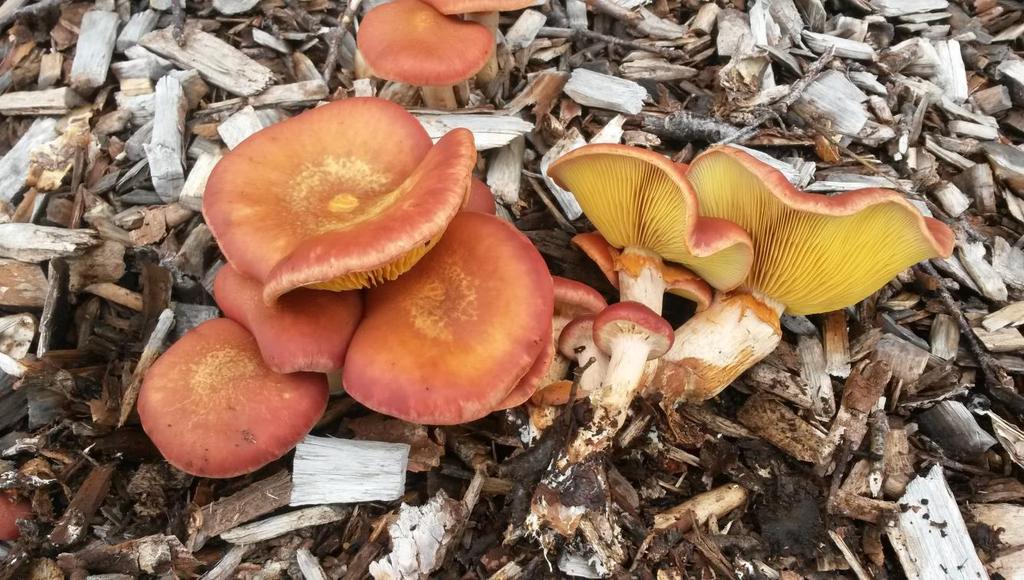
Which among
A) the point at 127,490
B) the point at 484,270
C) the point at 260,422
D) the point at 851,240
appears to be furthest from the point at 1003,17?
the point at 127,490

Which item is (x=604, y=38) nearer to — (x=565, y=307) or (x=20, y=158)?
(x=565, y=307)

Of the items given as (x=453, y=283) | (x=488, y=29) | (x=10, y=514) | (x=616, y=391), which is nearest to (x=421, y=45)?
(x=488, y=29)

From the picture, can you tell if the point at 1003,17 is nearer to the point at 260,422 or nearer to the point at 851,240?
the point at 851,240

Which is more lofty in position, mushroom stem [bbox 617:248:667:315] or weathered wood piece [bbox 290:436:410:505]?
mushroom stem [bbox 617:248:667:315]

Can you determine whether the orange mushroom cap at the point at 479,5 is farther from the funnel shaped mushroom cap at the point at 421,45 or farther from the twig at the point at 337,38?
the twig at the point at 337,38

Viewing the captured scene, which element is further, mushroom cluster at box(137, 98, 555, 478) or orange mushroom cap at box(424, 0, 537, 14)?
orange mushroom cap at box(424, 0, 537, 14)

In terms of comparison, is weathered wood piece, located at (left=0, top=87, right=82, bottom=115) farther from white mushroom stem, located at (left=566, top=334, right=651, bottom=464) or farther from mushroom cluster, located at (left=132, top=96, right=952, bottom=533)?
white mushroom stem, located at (left=566, top=334, right=651, bottom=464)

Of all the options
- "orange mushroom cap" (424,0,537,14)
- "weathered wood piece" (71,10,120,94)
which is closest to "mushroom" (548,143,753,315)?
"orange mushroom cap" (424,0,537,14)
